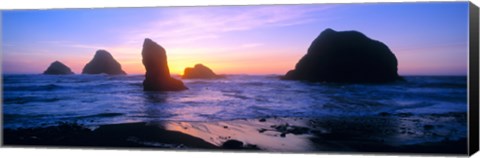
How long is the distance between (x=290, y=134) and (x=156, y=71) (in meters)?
1.48

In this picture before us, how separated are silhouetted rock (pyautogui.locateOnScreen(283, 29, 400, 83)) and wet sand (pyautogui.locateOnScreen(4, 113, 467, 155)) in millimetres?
401

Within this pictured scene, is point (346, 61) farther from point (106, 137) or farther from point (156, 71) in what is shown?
point (106, 137)

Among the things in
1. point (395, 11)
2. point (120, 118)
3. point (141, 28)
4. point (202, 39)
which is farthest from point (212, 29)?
point (395, 11)

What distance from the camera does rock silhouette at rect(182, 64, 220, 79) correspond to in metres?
7.16

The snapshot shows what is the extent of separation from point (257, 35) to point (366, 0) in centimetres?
109

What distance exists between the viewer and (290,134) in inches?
270

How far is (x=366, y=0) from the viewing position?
670cm

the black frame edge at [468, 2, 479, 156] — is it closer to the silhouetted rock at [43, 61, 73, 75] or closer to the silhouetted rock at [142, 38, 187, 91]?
the silhouetted rock at [142, 38, 187, 91]

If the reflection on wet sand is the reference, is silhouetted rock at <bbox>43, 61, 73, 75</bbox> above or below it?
above

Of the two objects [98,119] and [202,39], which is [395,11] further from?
[98,119]

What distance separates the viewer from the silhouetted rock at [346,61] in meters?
6.78

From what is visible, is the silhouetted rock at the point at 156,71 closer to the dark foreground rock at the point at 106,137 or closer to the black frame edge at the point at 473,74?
the dark foreground rock at the point at 106,137

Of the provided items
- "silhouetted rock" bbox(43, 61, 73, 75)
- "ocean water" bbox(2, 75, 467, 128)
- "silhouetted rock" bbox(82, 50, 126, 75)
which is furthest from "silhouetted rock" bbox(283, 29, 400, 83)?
"silhouetted rock" bbox(43, 61, 73, 75)

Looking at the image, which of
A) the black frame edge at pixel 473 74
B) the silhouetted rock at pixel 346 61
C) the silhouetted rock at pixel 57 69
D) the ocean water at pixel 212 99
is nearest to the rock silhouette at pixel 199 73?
the ocean water at pixel 212 99
